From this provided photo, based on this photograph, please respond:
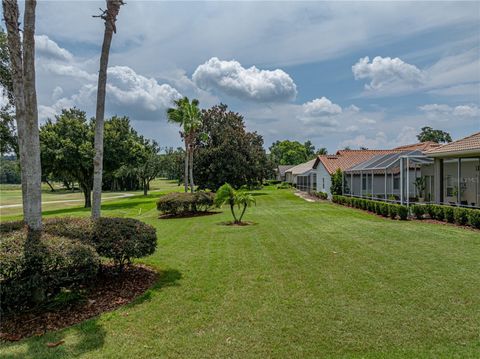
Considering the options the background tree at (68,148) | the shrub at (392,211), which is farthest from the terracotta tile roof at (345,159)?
the background tree at (68,148)

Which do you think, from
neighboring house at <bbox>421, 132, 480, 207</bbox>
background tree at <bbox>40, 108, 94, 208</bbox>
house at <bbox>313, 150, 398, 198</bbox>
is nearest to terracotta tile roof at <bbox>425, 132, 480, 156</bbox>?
neighboring house at <bbox>421, 132, 480, 207</bbox>

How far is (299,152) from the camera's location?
93.9 m

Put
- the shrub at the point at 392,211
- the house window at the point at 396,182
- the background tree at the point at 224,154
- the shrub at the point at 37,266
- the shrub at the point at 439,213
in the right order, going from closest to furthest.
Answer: the shrub at the point at 37,266, the shrub at the point at 439,213, the shrub at the point at 392,211, the house window at the point at 396,182, the background tree at the point at 224,154

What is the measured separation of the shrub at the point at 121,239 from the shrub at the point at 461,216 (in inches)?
462

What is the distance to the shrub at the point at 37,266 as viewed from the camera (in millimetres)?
4473

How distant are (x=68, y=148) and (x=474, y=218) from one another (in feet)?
91.8

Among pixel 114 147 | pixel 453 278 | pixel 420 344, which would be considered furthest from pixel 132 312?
pixel 114 147

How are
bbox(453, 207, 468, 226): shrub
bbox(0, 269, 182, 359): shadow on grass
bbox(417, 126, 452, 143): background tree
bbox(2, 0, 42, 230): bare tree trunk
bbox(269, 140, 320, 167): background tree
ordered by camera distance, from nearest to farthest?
1. bbox(0, 269, 182, 359): shadow on grass
2. bbox(2, 0, 42, 230): bare tree trunk
3. bbox(453, 207, 468, 226): shrub
4. bbox(417, 126, 452, 143): background tree
5. bbox(269, 140, 320, 167): background tree

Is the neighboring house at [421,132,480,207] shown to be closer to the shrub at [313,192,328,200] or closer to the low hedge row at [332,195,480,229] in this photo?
the low hedge row at [332,195,480,229]

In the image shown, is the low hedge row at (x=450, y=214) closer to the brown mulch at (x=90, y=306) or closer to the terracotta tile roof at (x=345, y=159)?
the brown mulch at (x=90, y=306)

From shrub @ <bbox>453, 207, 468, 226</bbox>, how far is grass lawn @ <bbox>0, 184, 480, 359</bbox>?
173 inches

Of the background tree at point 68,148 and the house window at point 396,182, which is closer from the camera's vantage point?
the house window at point 396,182

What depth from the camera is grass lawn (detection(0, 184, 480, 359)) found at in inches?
154

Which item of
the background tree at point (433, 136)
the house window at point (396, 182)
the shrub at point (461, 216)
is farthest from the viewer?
the background tree at point (433, 136)
